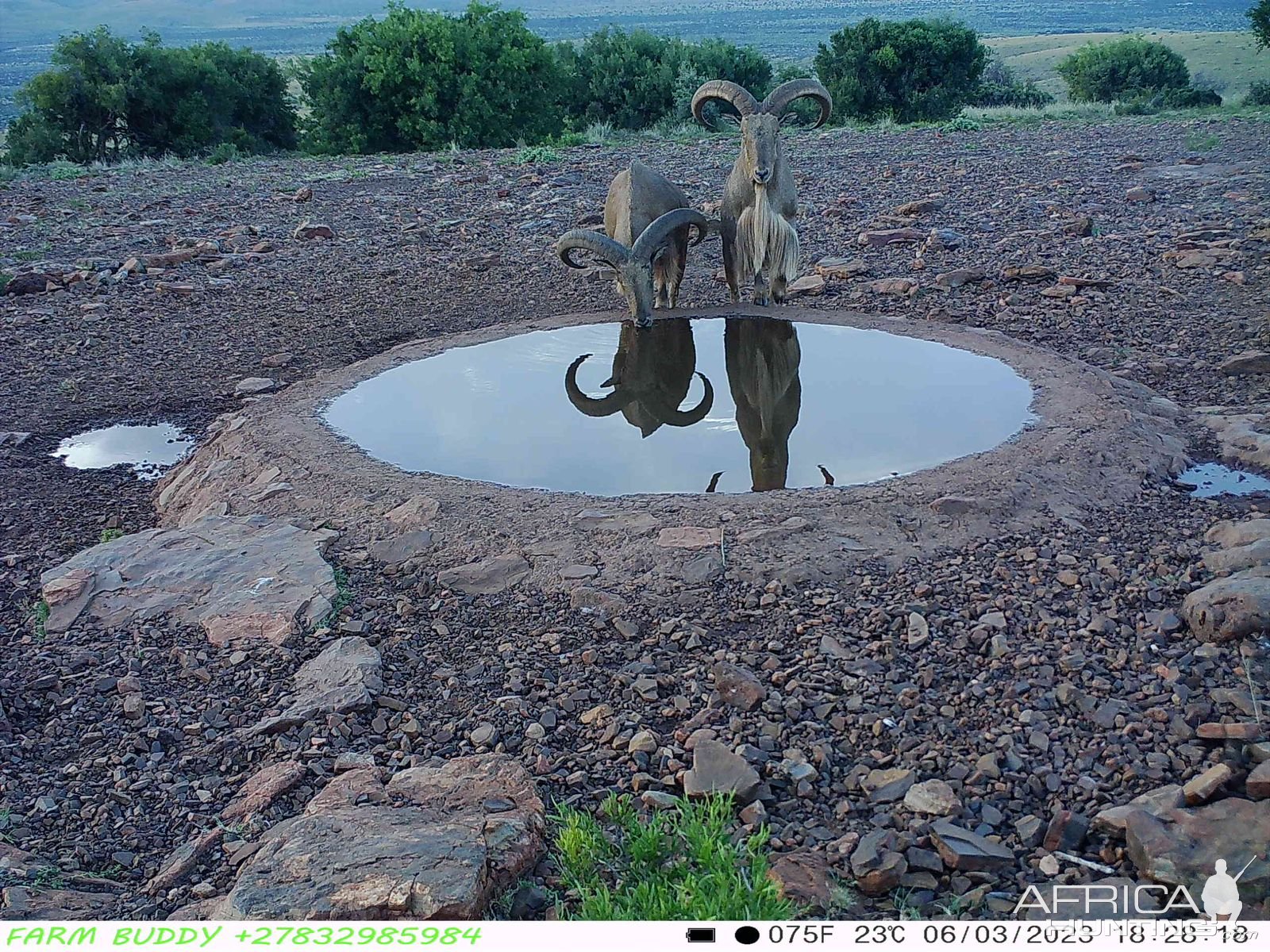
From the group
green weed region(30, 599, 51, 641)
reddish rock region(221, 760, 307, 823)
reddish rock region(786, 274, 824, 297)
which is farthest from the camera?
reddish rock region(786, 274, 824, 297)

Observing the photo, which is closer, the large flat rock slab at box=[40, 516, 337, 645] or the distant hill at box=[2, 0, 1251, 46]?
the large flat rock slab at box=[40, 516, 337, 645]

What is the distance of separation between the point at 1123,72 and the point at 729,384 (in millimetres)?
30242

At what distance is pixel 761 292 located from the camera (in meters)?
8.37

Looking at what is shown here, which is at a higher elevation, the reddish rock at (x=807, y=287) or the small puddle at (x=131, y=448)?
the reddish rock at (x=807, y=287)

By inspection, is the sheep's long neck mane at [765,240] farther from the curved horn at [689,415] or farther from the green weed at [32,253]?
the green weed at [32,253]

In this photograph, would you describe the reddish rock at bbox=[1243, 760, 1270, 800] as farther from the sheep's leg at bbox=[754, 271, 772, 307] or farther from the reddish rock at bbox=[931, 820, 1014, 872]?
the sheep's leg at bbox=[754, 271, 772, 307]

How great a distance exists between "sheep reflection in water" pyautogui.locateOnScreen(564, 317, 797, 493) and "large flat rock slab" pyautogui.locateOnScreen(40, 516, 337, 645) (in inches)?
72.9

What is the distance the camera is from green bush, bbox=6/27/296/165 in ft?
78.6

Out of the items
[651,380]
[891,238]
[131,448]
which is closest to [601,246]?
[651,380]

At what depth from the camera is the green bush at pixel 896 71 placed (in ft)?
87.5

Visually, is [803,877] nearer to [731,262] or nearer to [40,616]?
[40,616]

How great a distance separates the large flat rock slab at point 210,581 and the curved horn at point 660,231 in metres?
3.30

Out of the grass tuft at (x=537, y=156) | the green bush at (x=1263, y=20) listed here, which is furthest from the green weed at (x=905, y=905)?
the green bush at (x=1263, y=20)

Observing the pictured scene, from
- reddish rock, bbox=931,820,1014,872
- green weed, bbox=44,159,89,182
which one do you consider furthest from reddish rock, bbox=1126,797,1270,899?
green weed, bbox=44,159,89,182
